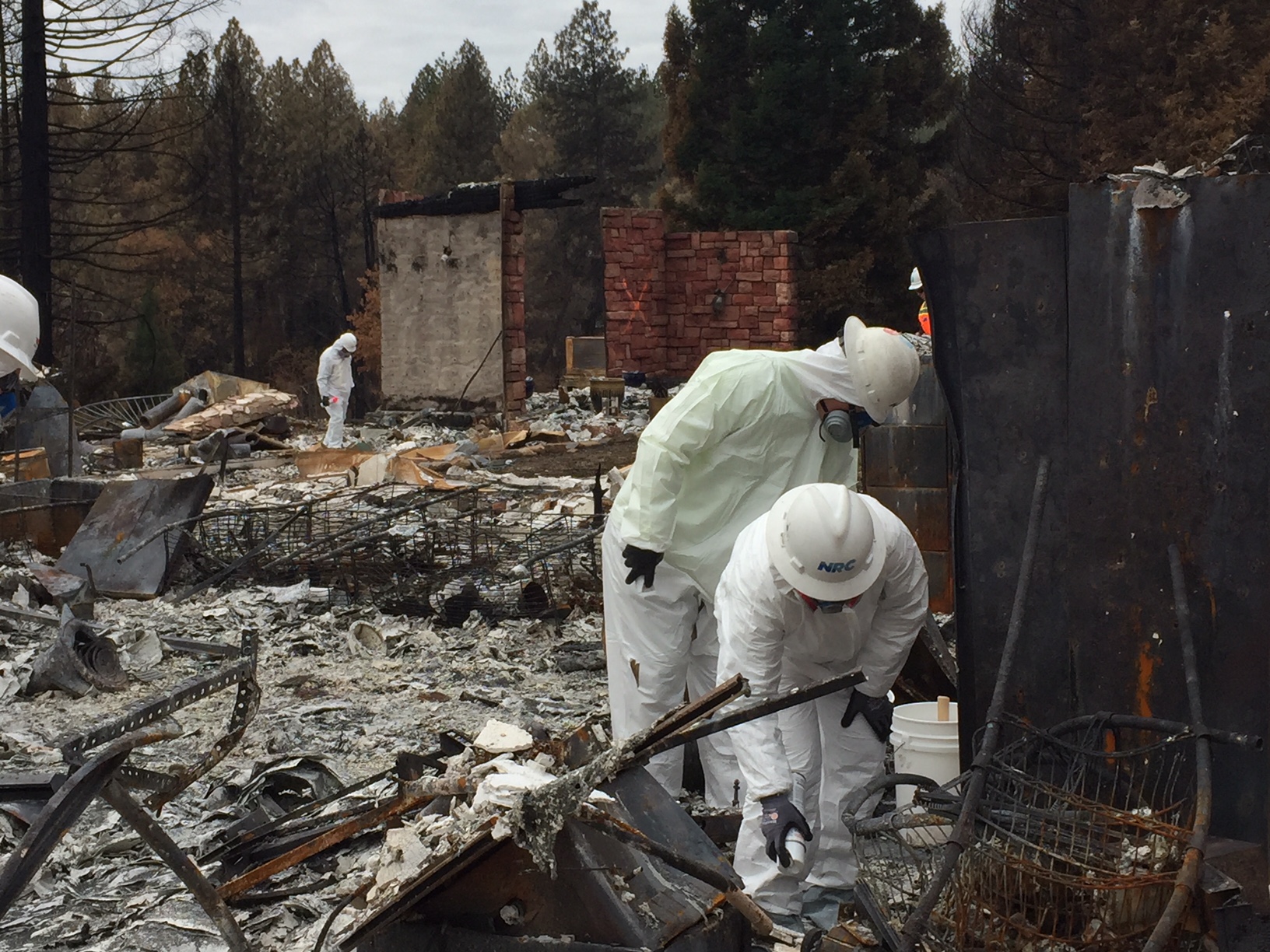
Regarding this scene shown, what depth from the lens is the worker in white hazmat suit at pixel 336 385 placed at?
15.4 m

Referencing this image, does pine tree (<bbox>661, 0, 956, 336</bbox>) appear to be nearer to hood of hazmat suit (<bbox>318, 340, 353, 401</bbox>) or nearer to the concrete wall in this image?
the concrete wall

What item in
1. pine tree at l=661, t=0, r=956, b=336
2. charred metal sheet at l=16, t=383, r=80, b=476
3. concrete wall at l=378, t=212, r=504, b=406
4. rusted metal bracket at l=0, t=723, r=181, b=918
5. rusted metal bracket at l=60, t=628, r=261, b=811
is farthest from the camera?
pine tree at l=661, t=0, r=956, b=336

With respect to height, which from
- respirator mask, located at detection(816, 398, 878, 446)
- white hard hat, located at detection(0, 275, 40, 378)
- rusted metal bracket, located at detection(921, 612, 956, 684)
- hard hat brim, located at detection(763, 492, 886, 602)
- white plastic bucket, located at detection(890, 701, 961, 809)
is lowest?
white plastic bucket, located at detection(890, 701, 961, 809)

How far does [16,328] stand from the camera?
231 inches

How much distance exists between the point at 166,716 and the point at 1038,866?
213 cm

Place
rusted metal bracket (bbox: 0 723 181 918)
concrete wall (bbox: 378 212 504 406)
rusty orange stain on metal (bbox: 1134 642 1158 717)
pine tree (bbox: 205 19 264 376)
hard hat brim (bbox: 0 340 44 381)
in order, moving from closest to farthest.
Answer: rusted metal bracket (bbox: 0 723 181 918) → rusty orange stain on metal (bbox: 1134 642 1158 717) → hard hat brim (bbox: 0 340 44 381) → concrete wall (bbox: 378 212 504 406) → pine tree (bbox: 205 19 264 376)

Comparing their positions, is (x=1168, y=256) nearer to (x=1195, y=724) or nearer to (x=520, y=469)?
(x=1195, y=724)

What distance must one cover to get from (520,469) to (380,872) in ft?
33.1

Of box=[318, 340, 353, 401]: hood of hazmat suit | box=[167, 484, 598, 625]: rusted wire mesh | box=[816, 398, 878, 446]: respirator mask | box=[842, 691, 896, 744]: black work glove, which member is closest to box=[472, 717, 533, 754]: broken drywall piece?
box=[842, 691, 896, 744]: black work glove

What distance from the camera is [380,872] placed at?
2.79m

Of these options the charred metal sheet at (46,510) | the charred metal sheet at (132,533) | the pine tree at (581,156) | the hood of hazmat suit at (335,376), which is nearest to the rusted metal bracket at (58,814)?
the charred metal sheet at (132,533)

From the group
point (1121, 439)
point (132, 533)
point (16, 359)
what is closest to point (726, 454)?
point (1121, 439)

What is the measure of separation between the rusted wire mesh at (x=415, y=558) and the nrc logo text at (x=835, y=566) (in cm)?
314

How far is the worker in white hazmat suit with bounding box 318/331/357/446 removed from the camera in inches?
606
